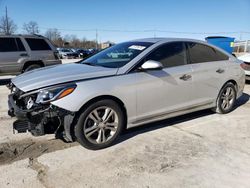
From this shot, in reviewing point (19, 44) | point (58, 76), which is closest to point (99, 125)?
point (58, 76)

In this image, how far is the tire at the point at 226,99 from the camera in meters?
5.44

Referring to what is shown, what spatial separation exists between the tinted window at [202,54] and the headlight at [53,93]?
7.98ft

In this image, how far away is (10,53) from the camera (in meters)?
9.23

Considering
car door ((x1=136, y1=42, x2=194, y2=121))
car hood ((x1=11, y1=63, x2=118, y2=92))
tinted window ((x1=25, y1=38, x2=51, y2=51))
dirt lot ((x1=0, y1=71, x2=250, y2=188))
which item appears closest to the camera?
dirt lot ((x1=0, y1=71, x2=250, y2=188))

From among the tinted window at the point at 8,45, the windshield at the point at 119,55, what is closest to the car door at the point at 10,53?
the tinted window at the point at 8,45

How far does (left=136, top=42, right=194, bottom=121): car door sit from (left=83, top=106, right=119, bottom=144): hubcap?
47 cm

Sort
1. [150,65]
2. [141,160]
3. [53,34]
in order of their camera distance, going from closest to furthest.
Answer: [141,160] < [150,65] < [53,34]

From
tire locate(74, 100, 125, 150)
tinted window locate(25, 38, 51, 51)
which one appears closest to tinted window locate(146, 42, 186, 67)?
tire locate(74, 100, 125, 150)

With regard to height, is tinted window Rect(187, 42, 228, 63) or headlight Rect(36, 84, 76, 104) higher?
tinted window Rect(187, 42, 228, 63)

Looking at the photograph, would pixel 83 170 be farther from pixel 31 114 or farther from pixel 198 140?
pixel 198 140

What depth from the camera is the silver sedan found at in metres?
3.45

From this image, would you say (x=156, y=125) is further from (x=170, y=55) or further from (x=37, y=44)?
(x=37, y=44)

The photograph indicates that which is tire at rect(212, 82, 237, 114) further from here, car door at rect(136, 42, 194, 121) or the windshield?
the windshield

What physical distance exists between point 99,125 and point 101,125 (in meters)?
0.03
